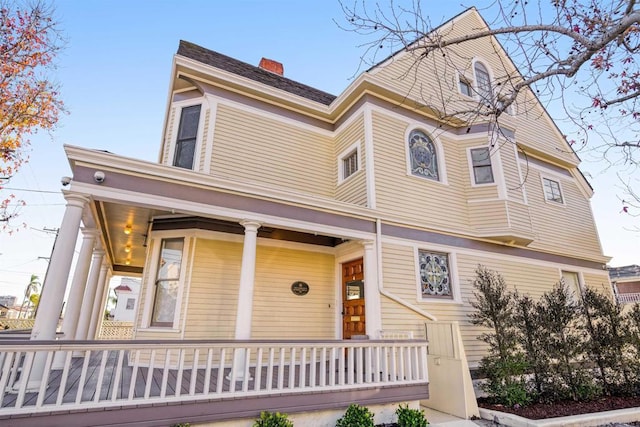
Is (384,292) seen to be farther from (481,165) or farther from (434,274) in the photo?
(481,165)

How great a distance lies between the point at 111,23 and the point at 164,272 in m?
7.44

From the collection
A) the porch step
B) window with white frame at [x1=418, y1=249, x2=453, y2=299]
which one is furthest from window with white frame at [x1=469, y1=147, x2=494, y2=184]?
the porch step

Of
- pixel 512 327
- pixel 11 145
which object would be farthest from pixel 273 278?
pixel 11 145

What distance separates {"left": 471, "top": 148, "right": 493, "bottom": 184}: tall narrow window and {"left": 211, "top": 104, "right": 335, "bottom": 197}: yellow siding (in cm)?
383

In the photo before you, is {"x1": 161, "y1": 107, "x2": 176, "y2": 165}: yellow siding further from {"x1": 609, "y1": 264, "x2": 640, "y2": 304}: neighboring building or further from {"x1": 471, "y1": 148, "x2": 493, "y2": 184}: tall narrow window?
{"x1": 609, "y1": 264, "x2": 640, "y2": 304}: neighboring building

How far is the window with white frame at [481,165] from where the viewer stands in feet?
28.7

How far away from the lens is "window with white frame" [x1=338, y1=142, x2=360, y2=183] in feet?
26.2

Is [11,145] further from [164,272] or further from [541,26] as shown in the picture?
[541,26]

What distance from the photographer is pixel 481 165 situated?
8.84 meters

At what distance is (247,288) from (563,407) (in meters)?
5.66

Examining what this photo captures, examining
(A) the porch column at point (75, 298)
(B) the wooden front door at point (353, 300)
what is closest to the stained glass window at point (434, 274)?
(B) the wooden front door at point (353, 300)

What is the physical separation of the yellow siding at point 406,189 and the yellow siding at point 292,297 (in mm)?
1995

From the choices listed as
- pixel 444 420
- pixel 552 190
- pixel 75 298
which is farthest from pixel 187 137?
pixel 552 190

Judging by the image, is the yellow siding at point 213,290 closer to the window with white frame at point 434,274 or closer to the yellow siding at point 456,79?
the window with white frame at point 434,274
